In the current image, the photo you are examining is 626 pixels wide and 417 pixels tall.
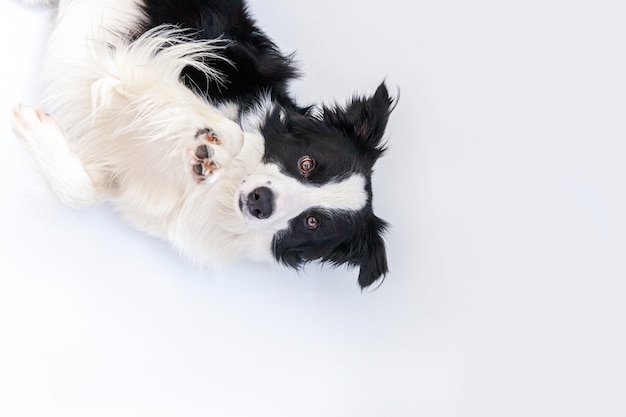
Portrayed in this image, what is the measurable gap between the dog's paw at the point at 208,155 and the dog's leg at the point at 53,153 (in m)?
0.61

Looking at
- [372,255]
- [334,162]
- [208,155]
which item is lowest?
[208,155]

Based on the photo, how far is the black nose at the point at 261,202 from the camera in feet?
7.68

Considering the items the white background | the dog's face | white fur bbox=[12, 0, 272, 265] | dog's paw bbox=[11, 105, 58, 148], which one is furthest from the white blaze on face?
dog's paw bbox=[11, 105, 58, 148]

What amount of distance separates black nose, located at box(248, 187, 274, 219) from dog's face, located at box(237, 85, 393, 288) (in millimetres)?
28

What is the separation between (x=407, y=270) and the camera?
312 cm

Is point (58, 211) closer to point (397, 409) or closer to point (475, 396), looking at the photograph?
point (397, 409)

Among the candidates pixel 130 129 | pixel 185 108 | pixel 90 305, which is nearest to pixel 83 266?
pixel 90 305

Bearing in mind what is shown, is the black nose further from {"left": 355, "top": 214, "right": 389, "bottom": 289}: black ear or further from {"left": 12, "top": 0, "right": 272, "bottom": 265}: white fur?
{"left": 355, "top": 214, "right": 389, "bottom": 289}: black ear

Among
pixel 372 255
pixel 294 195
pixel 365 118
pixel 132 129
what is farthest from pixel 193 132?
pixel 372 255

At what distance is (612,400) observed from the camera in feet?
8.71

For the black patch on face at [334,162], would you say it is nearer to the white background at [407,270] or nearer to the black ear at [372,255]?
the black ear at [372,255]

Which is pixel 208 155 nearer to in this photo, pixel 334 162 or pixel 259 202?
pixel 259 202

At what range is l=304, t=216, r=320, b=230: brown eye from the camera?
102 inches

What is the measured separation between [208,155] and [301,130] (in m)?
0.59
